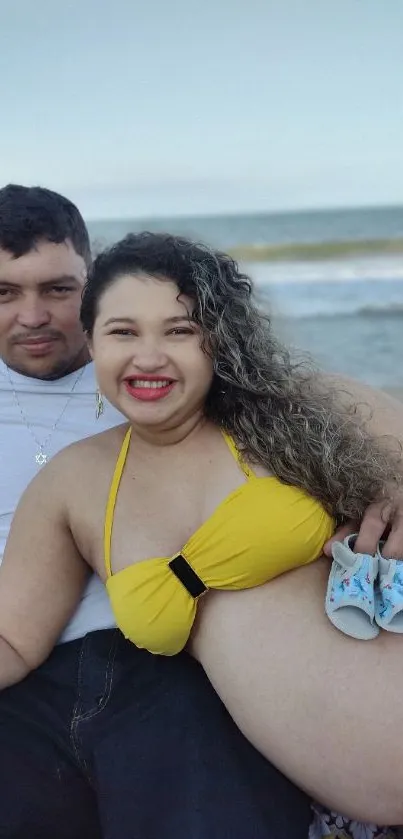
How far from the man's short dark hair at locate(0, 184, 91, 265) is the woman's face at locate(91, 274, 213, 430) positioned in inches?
26.3

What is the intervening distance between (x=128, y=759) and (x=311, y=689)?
37cm

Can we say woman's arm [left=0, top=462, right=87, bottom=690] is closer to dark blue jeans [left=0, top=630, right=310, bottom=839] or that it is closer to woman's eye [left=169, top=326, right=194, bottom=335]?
dark blue jeans [left=0, top=630, right=310, bottom=839]

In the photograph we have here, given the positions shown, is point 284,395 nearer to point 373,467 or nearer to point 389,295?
point 373,467

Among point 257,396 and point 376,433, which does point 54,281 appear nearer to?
point 257,396

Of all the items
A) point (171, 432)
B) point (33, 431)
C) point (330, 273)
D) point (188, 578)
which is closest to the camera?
point (188, 578)

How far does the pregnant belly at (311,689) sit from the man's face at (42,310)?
0.96m

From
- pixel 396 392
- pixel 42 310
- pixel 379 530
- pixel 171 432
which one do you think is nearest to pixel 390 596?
pixel 379 530

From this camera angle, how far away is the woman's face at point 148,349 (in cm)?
161

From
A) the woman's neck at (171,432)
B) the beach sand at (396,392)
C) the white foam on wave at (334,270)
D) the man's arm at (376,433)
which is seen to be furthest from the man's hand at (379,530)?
the white foam on wave at (334,270)

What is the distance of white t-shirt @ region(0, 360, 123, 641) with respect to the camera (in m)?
2.17

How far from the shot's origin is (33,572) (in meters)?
1.75

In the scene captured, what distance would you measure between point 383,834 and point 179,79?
34.3ft

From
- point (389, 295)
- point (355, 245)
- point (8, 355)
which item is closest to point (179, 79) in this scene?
point (389, 295)

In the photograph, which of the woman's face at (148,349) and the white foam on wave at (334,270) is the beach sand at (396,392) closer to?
the woman's face at (148,349)
